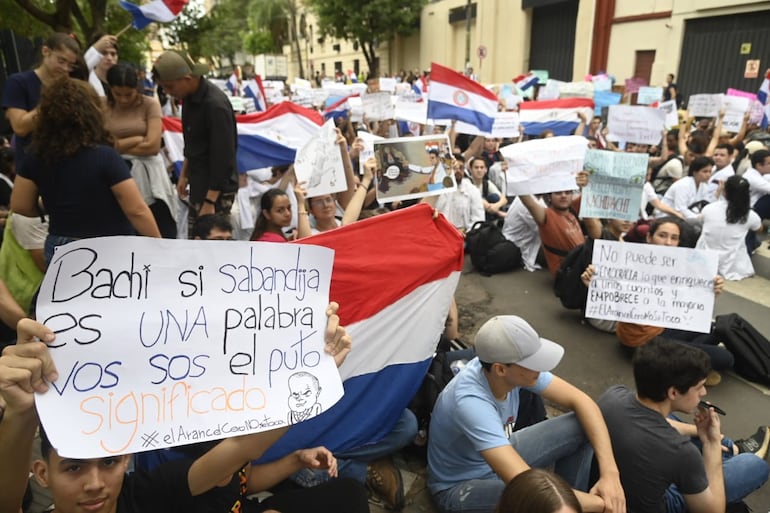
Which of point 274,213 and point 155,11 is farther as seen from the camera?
point 155,11

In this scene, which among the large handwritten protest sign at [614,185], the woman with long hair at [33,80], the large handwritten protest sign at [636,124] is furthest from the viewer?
the large handwritten protest sign at [636,124]

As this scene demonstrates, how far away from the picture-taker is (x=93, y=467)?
→ 1.42 metres

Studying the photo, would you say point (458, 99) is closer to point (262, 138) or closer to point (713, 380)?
point (262, 138)

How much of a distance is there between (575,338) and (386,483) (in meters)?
2.56

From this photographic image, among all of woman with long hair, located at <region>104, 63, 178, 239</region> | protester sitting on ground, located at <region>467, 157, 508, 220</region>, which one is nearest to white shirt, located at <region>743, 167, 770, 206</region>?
protester sitting on ground, located at <region>467, 157, 508, 220</region>

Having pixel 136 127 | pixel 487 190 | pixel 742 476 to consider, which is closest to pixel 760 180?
pixel 487 190

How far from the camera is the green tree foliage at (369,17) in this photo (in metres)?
34.0

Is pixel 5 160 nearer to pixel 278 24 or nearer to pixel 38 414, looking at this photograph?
pixel 38 414

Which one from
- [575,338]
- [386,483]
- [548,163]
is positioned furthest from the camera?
[548,163]

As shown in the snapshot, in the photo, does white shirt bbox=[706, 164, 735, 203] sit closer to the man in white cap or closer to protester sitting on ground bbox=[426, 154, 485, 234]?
protester sitting on ground bbox=[426, 154, 485, 234]

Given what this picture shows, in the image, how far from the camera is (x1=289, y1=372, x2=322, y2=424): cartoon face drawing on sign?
1487 millimetres

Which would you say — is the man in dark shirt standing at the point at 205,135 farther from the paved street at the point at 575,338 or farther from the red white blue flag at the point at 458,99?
the red white blue flag at the point at 458,99

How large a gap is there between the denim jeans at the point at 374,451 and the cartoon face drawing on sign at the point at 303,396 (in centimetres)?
108

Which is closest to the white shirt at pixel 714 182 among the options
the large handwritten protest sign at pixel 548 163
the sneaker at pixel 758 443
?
the large handwritten protest sign at pixel 548 163
